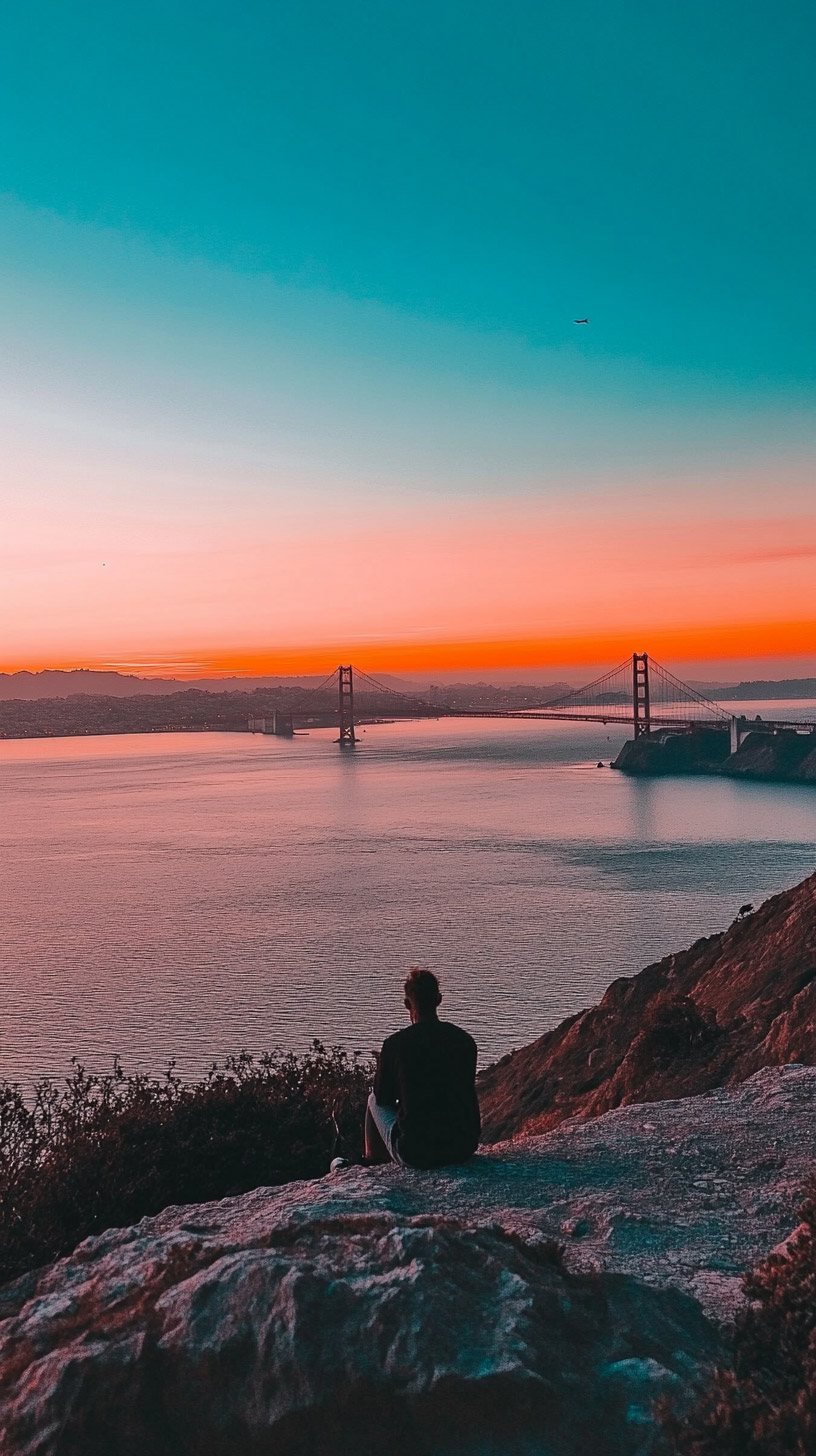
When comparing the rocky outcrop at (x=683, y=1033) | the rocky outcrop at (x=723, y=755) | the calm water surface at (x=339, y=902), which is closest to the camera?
the rocky outcrop at (x=683, y=1033)

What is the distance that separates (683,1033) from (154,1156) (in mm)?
5922

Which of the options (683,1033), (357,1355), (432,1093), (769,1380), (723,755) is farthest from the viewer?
(723,755)

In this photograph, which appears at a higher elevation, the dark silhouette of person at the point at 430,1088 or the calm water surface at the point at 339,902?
the dark silhouette of person at the point at 430,1088

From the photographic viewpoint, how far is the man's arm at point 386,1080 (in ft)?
17.3

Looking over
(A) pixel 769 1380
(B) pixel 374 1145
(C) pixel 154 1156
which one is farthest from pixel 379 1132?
(A) pixel 769 1380

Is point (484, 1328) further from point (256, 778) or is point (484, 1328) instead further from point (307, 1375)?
point (256, 778)

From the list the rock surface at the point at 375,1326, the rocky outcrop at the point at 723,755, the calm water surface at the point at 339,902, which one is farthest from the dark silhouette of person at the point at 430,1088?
the rocky outcrop at the point at 723,755

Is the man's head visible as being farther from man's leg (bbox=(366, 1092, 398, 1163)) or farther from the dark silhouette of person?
man's leg (bbox=(366, 1092, 398, 1163))

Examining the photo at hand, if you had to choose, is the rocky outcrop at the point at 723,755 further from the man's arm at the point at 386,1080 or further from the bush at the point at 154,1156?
the man's arm at the point at 386,1080

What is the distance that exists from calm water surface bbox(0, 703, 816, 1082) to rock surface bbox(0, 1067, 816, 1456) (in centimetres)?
1790

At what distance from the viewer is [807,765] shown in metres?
104

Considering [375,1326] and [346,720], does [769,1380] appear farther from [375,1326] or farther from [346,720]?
[346,720]

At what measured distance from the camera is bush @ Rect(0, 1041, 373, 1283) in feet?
20.3

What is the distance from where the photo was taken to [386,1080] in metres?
5.37
